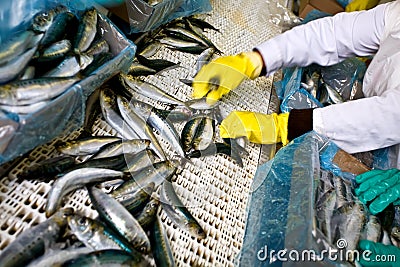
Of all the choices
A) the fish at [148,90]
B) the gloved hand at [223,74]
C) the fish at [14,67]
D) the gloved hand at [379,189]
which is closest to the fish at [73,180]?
the fish at [14,67]

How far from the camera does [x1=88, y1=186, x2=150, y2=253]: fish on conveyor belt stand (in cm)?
115

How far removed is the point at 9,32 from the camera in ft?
4.36

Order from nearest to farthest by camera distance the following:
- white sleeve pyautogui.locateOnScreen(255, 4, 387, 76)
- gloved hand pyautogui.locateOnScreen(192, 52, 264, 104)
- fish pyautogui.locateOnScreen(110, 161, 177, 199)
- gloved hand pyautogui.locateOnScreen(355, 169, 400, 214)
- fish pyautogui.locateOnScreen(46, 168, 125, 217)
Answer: fish pyautogui.locateOnScreen(46, 168, 125, 217) → fish pyautogui.locateOnScreen(110, 161, 177, 199) → gloved hand pyautogui.locateOnScreen(355, 169, 400, 214) → gloved hand pyautogui.locateOnScreen(192, 52, 264, 104) → white sleeve pyautogui.locateOnScreen(255, 4, 387, 76)

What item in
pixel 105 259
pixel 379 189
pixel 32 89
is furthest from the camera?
pixel 379 189

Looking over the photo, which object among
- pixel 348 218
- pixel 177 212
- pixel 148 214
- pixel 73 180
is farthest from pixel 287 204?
pixel 73 180

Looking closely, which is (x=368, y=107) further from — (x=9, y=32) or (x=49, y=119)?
(x=9, y=32)

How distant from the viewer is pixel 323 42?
2.16m

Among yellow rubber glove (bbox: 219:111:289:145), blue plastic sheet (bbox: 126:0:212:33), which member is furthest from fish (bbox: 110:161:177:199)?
blue plastic sheet (bbox: 126:0:212:33)

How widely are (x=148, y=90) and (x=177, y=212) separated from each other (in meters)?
0.72

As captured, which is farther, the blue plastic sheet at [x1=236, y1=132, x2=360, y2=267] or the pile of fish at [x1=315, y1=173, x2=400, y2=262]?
the pile of fish at [x1=315, y1=173, x2=400, y2=262]

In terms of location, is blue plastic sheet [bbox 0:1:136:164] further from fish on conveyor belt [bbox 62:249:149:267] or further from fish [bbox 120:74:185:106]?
fish on conveyor belt [bbox 62:249:149:267]

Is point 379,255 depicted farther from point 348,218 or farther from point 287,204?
point 287,204

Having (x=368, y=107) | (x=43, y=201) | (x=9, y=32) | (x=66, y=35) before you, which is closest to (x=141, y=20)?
(x=66, y=35)

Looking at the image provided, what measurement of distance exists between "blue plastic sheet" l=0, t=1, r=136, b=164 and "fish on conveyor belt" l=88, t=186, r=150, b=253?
0.98 ft
